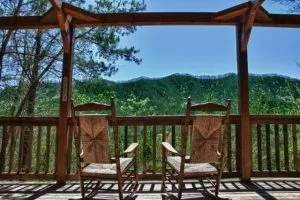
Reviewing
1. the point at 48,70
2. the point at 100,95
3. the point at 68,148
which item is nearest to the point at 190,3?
the point at 100,95

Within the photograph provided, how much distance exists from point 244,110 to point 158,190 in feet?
5.53

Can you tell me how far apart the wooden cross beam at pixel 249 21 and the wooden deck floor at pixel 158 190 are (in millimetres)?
1915

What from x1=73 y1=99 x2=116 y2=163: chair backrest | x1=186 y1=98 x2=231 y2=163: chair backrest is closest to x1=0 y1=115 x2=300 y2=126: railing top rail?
x1=186 y1=98 x2=231 y2=163: chair backrest

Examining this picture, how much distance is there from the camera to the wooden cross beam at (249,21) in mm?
3871

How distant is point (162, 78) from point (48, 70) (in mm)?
6937

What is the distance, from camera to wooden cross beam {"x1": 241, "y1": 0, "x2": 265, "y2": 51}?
3871 mm

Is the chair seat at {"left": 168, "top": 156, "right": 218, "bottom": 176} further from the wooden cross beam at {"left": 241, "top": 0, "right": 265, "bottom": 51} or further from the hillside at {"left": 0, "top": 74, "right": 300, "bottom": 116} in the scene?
the hillside at {"left": 0, "top": 74, "right": 300, "bottom": 116}

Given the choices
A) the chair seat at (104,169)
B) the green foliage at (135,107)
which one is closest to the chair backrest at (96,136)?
the chair seat at (104,169)

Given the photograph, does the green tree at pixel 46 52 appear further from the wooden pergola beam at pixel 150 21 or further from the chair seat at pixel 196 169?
the chair seat at pixel 196 169

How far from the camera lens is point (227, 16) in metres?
4.34

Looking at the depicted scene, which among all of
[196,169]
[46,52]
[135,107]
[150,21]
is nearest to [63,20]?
[150,21]

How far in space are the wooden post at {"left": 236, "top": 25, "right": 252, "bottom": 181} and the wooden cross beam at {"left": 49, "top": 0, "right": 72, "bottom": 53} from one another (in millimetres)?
2480

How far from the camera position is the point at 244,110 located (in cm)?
438

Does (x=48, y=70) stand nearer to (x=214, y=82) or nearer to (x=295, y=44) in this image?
(x=214, y=82)
